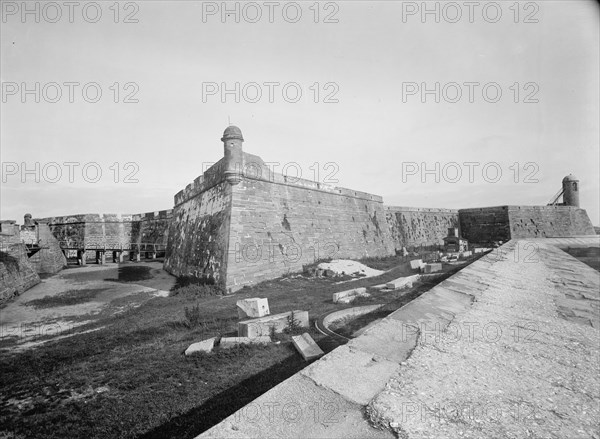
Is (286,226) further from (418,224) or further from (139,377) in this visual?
(418,224)

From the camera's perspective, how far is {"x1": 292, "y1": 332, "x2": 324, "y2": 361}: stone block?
3725 millimetres

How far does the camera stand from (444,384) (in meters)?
2.07

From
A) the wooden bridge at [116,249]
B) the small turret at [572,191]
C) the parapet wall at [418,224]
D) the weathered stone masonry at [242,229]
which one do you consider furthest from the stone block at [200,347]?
the small turret at [572,191]

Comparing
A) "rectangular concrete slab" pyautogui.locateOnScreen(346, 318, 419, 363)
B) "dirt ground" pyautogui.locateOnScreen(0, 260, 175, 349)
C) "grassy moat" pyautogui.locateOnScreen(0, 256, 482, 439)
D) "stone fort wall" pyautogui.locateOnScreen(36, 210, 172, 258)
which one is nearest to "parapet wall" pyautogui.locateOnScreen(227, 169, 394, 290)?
"dirt ground" pyautogui.locateOnScreen(0, 260, 175, 349)

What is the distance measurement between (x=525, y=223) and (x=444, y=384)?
35.1 m

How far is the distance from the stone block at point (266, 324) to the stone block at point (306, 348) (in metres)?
0.85

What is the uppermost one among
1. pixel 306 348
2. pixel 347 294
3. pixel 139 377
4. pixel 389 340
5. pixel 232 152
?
pixel 232 152

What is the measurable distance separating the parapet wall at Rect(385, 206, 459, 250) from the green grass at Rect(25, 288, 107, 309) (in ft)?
73.3

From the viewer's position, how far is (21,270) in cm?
1145

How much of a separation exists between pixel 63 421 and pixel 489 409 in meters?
3.96

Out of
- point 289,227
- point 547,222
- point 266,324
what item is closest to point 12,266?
point 289,227

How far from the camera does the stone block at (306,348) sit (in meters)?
3.72

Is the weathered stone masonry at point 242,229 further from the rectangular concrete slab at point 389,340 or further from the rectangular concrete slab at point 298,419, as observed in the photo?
the rectangular concrete slab at point 298,419

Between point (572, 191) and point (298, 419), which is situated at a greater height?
point (572, 191)
